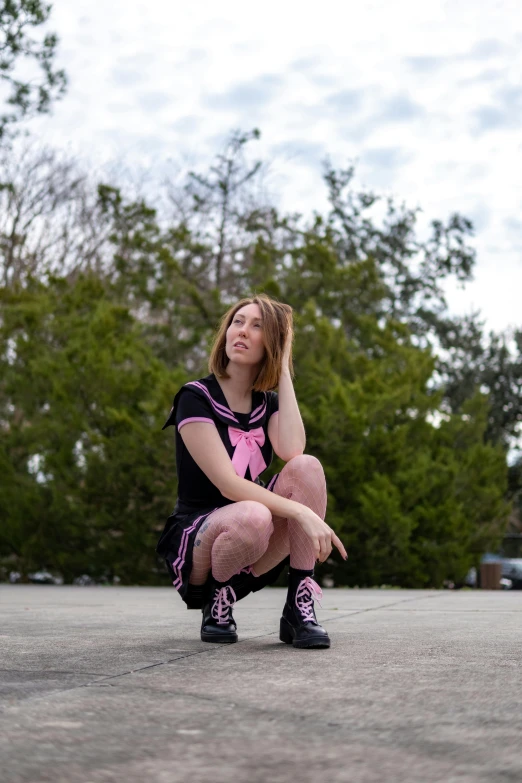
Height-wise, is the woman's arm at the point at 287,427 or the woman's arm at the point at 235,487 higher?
the woman's arm at the point at 287,427

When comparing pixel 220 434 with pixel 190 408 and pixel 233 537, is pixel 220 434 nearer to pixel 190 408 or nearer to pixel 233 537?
pixel 190 408

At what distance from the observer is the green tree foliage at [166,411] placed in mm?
11234

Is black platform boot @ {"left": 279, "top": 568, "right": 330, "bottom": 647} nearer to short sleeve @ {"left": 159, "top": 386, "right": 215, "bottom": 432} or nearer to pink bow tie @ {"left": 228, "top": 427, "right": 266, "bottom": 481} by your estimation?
pink bow tie @ {"left": 228, "top": 427, "right": 266, "bottom": 481}

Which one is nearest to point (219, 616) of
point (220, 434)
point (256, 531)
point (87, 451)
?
point (256, 531)

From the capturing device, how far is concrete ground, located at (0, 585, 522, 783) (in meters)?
A: 1.57

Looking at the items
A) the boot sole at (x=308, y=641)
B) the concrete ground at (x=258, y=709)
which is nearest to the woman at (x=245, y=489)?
the boot sole at (x=308, y=641)

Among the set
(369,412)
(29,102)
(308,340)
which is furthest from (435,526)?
(29,102)

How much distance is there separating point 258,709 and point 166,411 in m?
8.95

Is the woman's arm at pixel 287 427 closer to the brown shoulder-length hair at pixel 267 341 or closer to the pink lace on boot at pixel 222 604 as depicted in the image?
the brown shoulder-length hair at pixel 267 341

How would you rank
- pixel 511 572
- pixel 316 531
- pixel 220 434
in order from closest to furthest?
1. pixel 316 531
2. pixel 220 434
3. pixel 511 572

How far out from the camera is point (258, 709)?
2033 mm

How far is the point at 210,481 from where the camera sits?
355cm

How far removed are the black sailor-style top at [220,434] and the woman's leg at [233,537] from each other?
7.9 inches

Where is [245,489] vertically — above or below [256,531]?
above
